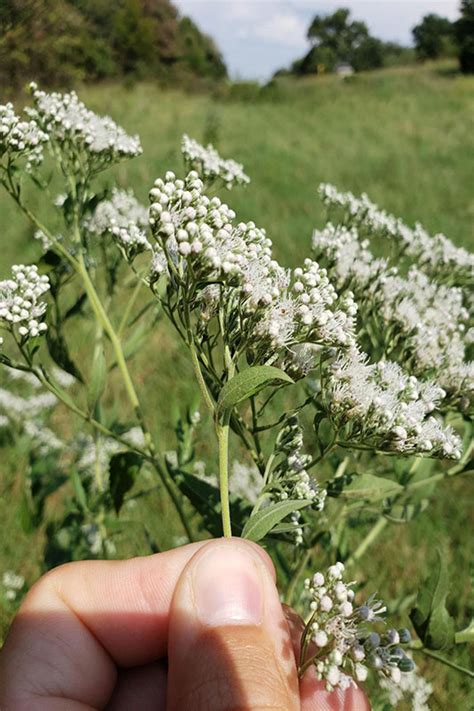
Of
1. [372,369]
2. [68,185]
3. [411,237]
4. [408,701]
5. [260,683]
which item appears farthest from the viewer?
[408,701]

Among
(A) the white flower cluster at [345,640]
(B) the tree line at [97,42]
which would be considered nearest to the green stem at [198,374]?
(A) the white flower cluster at [345,640]

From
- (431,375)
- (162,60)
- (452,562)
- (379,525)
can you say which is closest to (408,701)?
(452,562)

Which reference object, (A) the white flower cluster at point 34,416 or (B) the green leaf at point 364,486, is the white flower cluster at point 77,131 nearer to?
(B) the green leaf at point 364,486

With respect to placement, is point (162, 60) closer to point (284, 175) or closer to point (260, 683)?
point (284, 175)

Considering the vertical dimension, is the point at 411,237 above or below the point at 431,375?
above

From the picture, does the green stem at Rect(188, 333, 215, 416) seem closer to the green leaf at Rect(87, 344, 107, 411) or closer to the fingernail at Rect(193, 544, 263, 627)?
the fingernail at Rect(193, 544, 263, 627)

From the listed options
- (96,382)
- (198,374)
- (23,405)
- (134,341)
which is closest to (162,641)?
(96,382)

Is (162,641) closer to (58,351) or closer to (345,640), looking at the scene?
(345,640)
